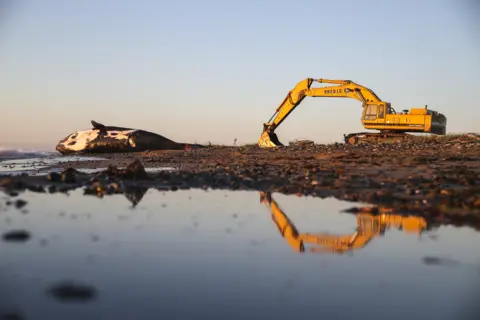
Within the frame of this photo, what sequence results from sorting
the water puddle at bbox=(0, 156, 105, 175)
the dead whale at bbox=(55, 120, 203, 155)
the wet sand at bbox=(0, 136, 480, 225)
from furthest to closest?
the dead whale at bbox=(55, 120, 203, 155) < the water puddle at bbox=(0, 156, 105, 175) < the wet sand at bbox=(0, 136, 480, 225)

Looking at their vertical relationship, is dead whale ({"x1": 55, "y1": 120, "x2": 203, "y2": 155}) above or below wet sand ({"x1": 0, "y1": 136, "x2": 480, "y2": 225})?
above

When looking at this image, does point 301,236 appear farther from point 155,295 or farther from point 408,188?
point 408,188

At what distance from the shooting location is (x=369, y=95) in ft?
100

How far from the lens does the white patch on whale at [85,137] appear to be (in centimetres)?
3048

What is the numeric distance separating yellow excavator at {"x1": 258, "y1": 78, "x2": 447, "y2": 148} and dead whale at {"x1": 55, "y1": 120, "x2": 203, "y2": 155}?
20.0 feet

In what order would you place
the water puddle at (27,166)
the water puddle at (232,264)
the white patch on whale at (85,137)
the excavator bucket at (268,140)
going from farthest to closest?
the excavator bucket at (268,140), the white patch on whale at (85,137), the water puddle at (27,166), the water puddle at (232,264)

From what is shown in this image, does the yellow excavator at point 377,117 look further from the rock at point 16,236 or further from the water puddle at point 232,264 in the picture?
the rock at point 16,236

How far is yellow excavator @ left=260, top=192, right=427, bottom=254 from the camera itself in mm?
4848

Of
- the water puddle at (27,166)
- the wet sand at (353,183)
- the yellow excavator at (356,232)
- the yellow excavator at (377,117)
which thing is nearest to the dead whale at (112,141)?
the yellow excavator at (377,117)

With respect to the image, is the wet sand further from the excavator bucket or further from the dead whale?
the excavator bucket

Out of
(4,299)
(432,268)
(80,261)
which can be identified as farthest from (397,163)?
(4,299)

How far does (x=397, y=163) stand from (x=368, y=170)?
170 centimetres

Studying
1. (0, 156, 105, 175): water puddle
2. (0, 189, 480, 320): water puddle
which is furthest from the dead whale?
(0, 189, 480, 320): water puddle

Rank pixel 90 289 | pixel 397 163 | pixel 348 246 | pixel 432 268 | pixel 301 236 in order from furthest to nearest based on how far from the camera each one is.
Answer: pixel 397 163, pixel 301 236, pixel 348 246, pixel 432 268, pixel 90 289
